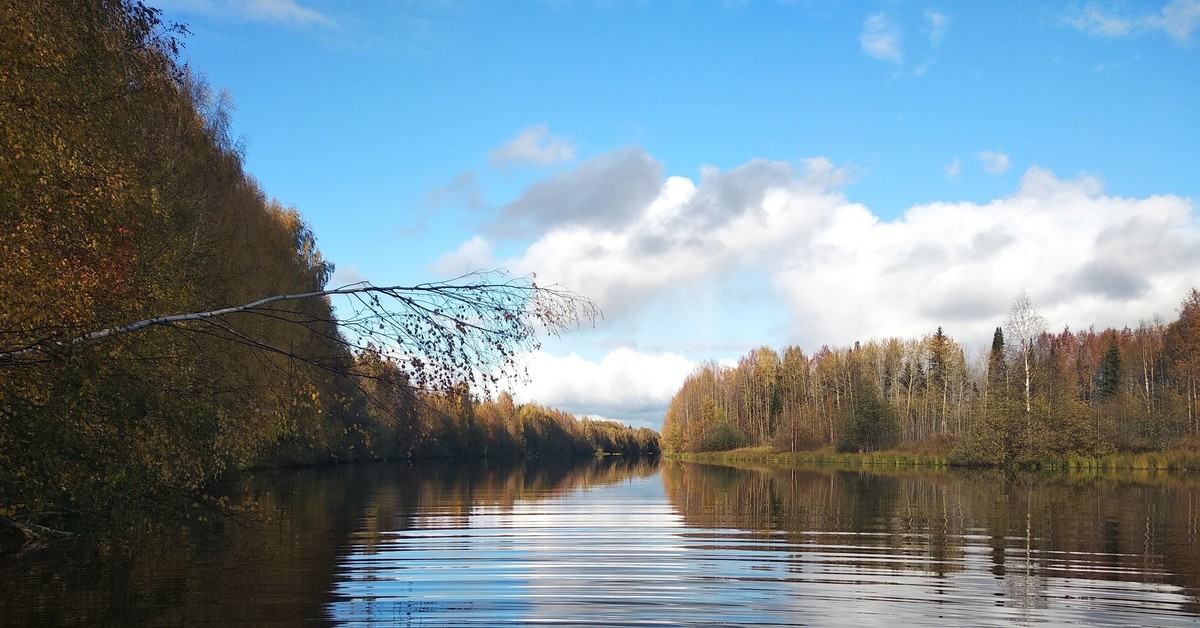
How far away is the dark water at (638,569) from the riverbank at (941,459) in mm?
36293

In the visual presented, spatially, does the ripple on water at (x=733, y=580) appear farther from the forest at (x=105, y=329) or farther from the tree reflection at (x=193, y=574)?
the forest at (x=105, y=329)

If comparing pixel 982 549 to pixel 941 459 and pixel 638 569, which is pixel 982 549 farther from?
pixel 941 459

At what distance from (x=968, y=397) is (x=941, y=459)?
2959 centimetres

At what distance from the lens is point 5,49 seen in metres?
9.59

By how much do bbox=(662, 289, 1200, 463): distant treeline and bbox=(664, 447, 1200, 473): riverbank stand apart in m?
1.00

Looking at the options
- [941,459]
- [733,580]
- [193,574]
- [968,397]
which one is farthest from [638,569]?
[968,397]

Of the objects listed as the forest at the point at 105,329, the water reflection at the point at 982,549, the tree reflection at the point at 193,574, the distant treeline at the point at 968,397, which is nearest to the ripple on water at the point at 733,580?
the water reflection at the point at 982,549

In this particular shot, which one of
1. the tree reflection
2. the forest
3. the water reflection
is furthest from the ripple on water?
the forest

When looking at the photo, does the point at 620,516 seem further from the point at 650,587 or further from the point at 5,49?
the point at 5,49

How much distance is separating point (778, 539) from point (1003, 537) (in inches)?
220

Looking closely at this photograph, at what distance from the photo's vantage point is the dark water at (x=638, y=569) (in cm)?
1161

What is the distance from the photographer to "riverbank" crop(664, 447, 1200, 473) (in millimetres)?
58750

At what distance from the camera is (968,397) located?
315 ft

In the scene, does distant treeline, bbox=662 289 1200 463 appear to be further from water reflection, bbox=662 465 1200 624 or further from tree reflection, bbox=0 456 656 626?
tree reflection, bbox=0 456 656 626
